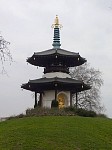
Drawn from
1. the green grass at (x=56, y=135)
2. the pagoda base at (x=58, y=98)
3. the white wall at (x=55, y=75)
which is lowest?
the green grass at (x=56, y=135)

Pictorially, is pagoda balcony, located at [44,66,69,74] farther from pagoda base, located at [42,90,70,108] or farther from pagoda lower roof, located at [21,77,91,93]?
pagoda base, located at [42,90,70,108]

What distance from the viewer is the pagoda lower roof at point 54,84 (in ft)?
114

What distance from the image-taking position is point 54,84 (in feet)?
114

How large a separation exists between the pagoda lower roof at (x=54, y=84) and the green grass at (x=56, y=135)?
8.58 metres

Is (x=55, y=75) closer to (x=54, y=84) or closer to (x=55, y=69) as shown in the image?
(x=55, y=69)

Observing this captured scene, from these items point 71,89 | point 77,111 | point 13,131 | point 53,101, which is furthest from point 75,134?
point 71,89

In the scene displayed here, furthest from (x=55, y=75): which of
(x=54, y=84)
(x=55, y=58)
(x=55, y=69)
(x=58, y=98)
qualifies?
(x=58, y=98)

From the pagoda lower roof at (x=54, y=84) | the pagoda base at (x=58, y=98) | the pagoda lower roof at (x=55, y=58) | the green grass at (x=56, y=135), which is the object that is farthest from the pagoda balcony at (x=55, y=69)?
the green grass at (x=56, y=135)

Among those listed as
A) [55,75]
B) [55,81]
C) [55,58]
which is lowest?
[55,81]

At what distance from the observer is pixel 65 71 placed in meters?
37.4

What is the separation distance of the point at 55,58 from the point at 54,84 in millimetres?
2977

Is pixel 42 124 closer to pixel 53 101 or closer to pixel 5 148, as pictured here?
pixel 5 148

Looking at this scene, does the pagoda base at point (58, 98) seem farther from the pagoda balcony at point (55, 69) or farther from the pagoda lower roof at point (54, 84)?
the pagoda balcony at point (55, 69)

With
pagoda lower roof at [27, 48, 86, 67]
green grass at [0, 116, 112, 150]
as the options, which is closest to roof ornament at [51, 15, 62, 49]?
pagoda lower roof at [27, 48, 86, 67]
